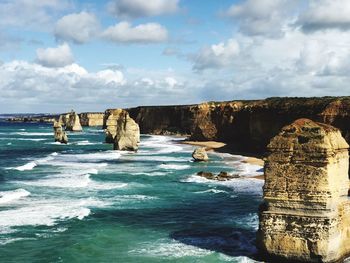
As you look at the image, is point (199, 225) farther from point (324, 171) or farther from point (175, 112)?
point (175, 112)

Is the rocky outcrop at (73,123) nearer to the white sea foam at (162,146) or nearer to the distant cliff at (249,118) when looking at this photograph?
the distant cliff at (249,118)

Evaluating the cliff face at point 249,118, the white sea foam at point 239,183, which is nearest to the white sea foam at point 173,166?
the white sea foam at point 239,183

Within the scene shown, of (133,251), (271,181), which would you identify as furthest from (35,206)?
(271,181)

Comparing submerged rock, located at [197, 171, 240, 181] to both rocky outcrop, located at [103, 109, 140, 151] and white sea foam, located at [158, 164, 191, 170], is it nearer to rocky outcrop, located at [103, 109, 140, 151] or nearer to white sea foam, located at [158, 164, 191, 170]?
white sea foam, located at [158, 164, 191, 170]

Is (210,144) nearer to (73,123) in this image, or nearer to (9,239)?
(9,239)

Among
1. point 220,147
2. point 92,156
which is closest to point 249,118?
point 220,147

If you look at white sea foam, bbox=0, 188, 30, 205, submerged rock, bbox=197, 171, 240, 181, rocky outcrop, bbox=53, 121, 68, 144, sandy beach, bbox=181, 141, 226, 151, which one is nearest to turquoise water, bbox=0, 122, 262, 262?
white sea foam, bbox=0, 188, 30, 205
